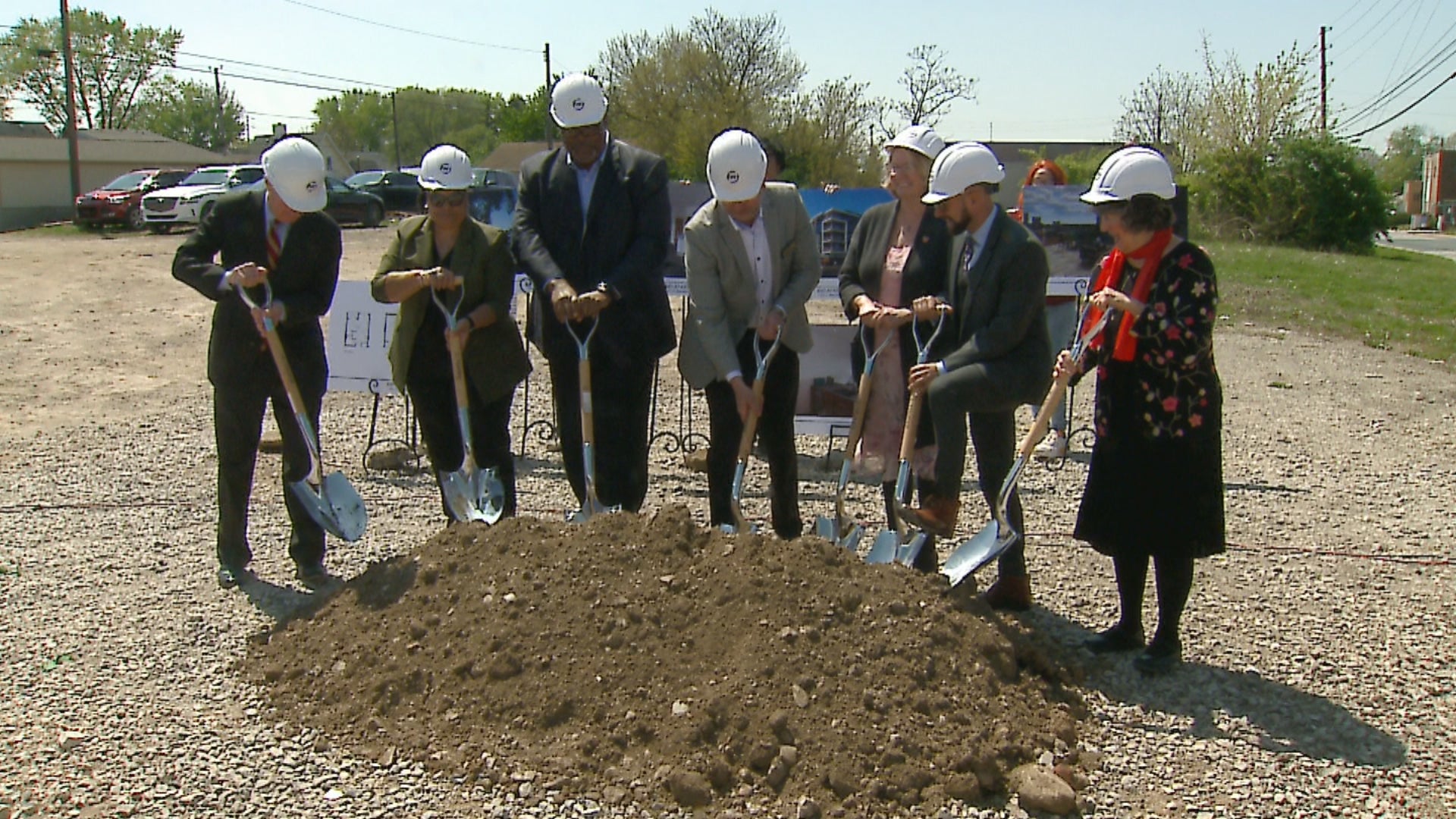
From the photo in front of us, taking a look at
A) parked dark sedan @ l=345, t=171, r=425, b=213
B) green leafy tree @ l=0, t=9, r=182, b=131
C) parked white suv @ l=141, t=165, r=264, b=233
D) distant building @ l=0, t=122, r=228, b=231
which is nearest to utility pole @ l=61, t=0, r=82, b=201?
distant building @ l=0, t=122, r=228, b=231

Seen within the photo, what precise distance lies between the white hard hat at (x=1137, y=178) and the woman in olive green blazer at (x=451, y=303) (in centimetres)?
247

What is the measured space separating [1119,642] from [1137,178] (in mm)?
1698

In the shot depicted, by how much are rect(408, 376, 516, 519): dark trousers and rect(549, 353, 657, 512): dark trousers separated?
0.26 meters

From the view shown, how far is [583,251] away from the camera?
5160 mm

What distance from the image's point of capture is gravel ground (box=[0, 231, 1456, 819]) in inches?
142

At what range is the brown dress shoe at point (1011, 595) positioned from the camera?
503 centimetres

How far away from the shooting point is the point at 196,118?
Answer: 77375 mm

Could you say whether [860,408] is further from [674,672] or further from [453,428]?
[453,428]

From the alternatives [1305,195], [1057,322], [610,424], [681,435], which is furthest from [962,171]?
[1305,195]

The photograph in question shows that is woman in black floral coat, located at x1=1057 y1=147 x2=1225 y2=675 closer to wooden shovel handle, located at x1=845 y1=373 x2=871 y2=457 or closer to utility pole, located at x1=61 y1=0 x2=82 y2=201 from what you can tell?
wooden shovel handle, located at x1=845 y1=373 x2=871 y2=457

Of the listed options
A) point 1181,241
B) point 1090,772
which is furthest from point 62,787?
point 1181,241

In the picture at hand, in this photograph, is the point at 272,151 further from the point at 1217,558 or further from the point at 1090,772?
the point at 1217,558

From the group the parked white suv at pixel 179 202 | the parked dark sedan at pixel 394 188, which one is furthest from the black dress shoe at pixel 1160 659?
the parked dark sedan at pixel 394 188

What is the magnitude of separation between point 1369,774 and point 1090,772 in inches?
32.5
